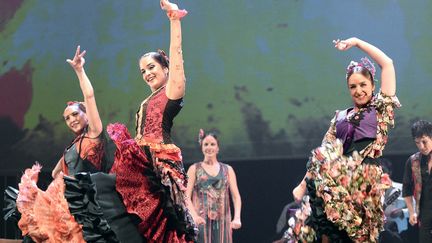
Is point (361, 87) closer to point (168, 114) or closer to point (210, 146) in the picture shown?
point (168, 114)

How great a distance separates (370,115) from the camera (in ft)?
13.5

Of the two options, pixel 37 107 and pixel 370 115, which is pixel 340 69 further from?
pixel 37 107

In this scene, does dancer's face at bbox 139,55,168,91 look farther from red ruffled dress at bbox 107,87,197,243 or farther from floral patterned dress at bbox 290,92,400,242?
floral patterned dress at bbox 290,92,400,242

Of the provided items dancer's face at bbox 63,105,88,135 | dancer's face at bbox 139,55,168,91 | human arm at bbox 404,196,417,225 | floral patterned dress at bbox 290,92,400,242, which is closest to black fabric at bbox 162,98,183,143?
dancer's face at bbox 139,55,168,91

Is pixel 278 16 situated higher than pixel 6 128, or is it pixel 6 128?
pixel 278 16

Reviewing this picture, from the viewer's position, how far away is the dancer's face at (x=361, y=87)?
13.5ft

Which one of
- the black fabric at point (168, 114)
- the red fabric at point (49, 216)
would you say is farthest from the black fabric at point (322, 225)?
the red fabric at point (49, 216)

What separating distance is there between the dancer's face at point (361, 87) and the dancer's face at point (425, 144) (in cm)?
211

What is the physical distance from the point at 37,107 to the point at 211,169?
6.96 ft

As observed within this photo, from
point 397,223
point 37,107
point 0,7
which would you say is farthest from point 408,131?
point 0,7

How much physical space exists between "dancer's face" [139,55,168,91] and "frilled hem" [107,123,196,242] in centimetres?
43

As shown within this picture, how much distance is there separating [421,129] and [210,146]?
1909 millimetres

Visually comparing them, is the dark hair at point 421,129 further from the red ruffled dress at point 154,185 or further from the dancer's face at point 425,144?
the red ruffled dress at point 154,185

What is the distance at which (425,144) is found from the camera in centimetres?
610
